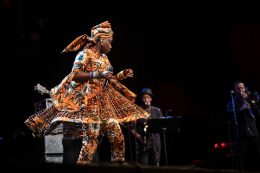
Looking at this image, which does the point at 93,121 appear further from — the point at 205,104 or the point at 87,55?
the point at 205,104

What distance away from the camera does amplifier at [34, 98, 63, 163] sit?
15.9 feet

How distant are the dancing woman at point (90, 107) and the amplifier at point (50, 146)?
73.2 inches

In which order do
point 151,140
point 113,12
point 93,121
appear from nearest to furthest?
point 93,121, point 151,140, point 113,12

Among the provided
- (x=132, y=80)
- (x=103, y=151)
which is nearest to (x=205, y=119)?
(x=132, y=80)

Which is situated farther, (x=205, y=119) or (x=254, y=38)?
(x=254, y=38)

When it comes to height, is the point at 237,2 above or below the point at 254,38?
above

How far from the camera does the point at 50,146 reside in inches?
195

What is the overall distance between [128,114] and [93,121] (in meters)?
0.44

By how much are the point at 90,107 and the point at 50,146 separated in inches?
94.9

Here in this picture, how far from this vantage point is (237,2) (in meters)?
7.15

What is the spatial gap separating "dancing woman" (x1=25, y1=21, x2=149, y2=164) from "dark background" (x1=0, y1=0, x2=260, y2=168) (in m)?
3.17

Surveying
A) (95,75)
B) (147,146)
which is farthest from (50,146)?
Result: (95,75)

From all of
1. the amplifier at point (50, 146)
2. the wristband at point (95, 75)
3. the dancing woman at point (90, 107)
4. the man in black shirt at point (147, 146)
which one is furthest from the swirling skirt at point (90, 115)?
the man in black shirt at point (147, 146)

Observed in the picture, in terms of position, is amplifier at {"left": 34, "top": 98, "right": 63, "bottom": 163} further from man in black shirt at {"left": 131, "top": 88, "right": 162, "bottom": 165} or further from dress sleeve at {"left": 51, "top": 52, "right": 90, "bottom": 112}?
dress sleeve at {"left": 51, "top": 52, "right": 90, "bottom": 112}
